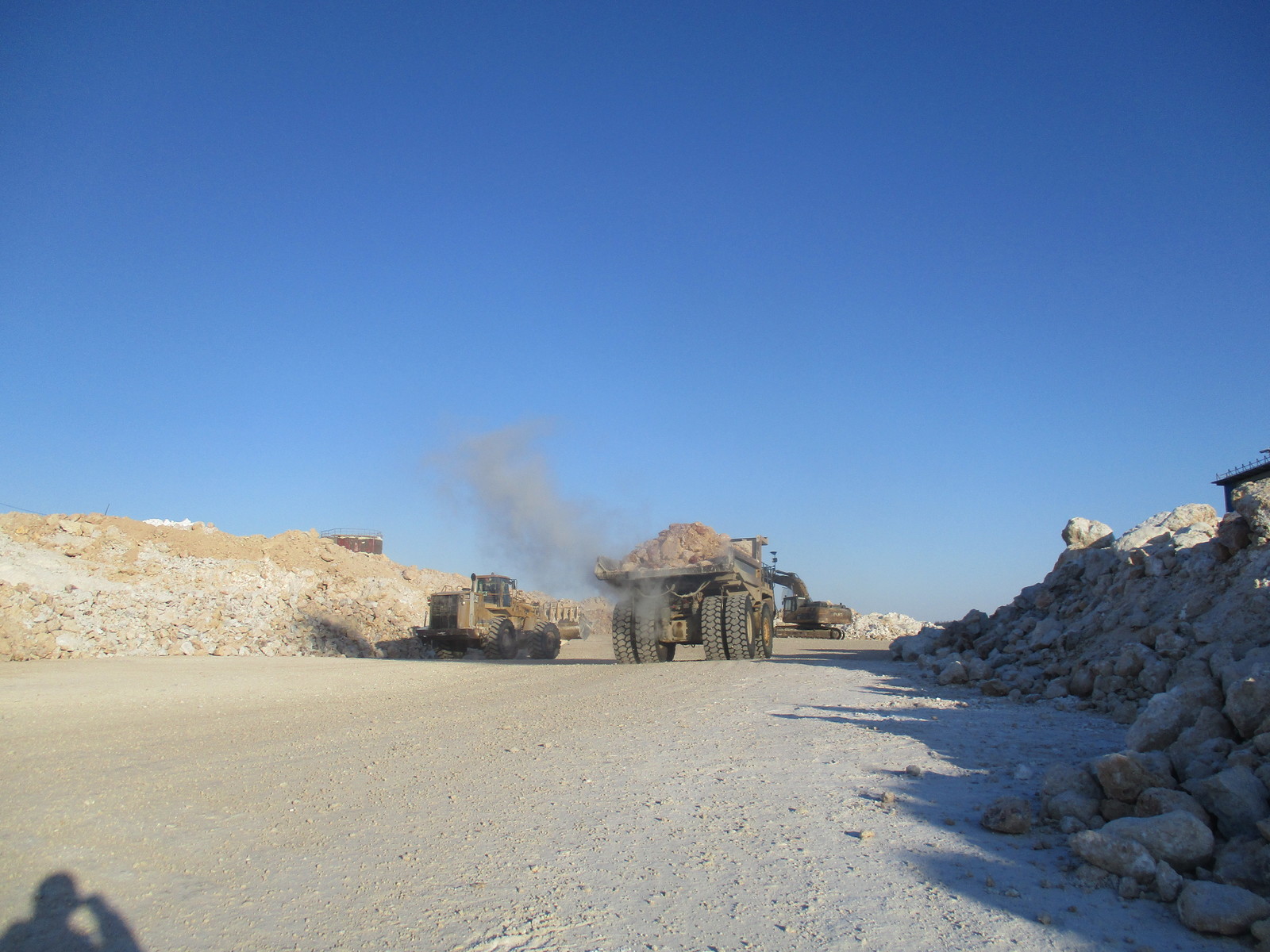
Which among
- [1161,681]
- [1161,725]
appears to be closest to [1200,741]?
[1161,725]

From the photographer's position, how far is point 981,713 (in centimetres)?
899

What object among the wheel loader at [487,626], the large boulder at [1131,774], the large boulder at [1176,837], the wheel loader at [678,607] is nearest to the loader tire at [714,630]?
the wheel loader at [678,607]

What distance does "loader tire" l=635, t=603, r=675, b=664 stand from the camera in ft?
57.1

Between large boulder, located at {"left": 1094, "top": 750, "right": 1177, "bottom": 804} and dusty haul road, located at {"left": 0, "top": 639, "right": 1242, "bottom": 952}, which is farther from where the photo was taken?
large boulder, located at {"left": 1094, "top": 750, "right": 1177, "bottom": 804}

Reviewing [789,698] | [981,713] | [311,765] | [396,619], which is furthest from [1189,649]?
[396,619]

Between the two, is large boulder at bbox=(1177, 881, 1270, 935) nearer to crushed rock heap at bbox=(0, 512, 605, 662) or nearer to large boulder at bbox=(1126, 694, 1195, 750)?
large boulder at bbox=(1126, 694, 1195, 750)

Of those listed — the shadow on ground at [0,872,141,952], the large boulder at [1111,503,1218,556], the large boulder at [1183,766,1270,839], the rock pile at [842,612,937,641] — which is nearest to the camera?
the shadow on ground at [0,872,141,952]

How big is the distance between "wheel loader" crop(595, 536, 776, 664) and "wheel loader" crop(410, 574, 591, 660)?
6794mm

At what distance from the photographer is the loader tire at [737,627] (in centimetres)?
1672

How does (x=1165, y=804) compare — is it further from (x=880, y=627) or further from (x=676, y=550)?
(x=880, y=627)

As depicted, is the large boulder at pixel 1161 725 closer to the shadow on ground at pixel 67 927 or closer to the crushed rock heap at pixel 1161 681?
the crushed rock heap at pixel 1161 681

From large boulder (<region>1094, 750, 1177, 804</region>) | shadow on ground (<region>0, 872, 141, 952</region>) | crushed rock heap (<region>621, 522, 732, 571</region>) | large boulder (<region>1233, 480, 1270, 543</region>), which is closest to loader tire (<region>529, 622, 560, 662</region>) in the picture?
crushed rock heap (<region>621, 522, 732, 571</region>)

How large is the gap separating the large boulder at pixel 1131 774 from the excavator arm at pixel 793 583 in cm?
1995

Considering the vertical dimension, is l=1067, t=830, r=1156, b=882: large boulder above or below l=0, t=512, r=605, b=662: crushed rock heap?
below
